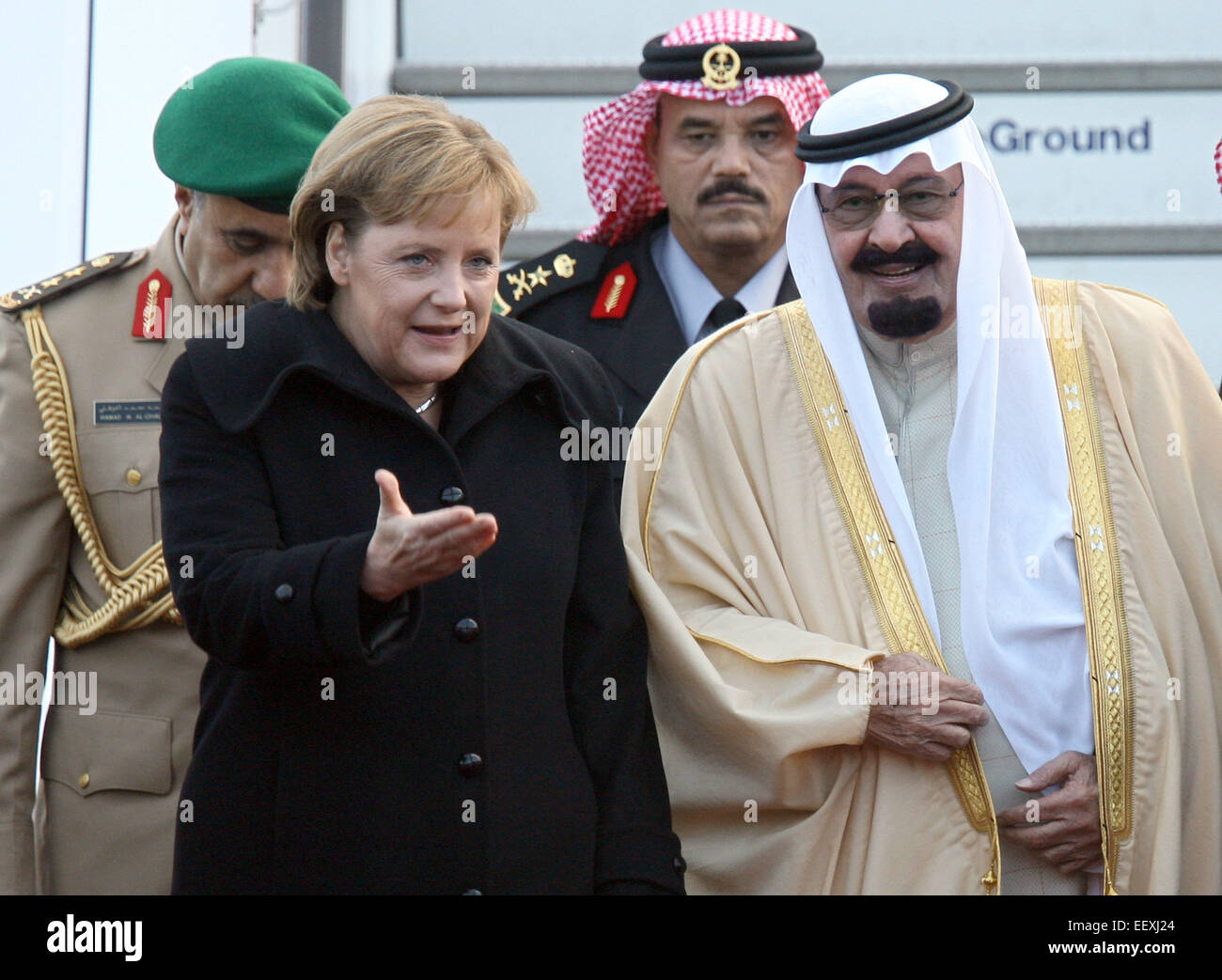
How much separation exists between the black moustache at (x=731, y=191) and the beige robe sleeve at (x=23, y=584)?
5.97ft

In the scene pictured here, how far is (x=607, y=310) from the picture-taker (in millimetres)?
4312

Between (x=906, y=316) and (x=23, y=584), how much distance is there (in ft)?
5.46

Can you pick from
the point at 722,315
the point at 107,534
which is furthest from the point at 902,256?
the point at 107,534

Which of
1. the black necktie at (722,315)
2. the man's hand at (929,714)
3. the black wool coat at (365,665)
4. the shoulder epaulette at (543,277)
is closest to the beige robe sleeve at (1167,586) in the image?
the man's hand at (929,714)

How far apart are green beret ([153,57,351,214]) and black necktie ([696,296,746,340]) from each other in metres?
1.29

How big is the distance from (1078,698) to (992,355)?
645mm

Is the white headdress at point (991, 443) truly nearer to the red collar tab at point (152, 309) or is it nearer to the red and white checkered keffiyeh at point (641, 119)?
the red and white checkered keffiyeh at point (641, 119)

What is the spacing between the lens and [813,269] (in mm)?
3469

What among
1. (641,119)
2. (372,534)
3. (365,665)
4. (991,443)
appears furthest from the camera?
(641,119)

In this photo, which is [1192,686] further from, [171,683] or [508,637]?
[171,683]

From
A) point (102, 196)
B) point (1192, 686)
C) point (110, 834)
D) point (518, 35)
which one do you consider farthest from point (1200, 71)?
point (110, 834)

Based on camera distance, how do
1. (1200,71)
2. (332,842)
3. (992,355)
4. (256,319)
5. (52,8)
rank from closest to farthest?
(332,842)
(256,319)
(992,355)
(52,8)
(1200,71)

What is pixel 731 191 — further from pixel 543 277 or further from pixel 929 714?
pixel 929 714

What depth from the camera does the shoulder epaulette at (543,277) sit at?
4.32m
